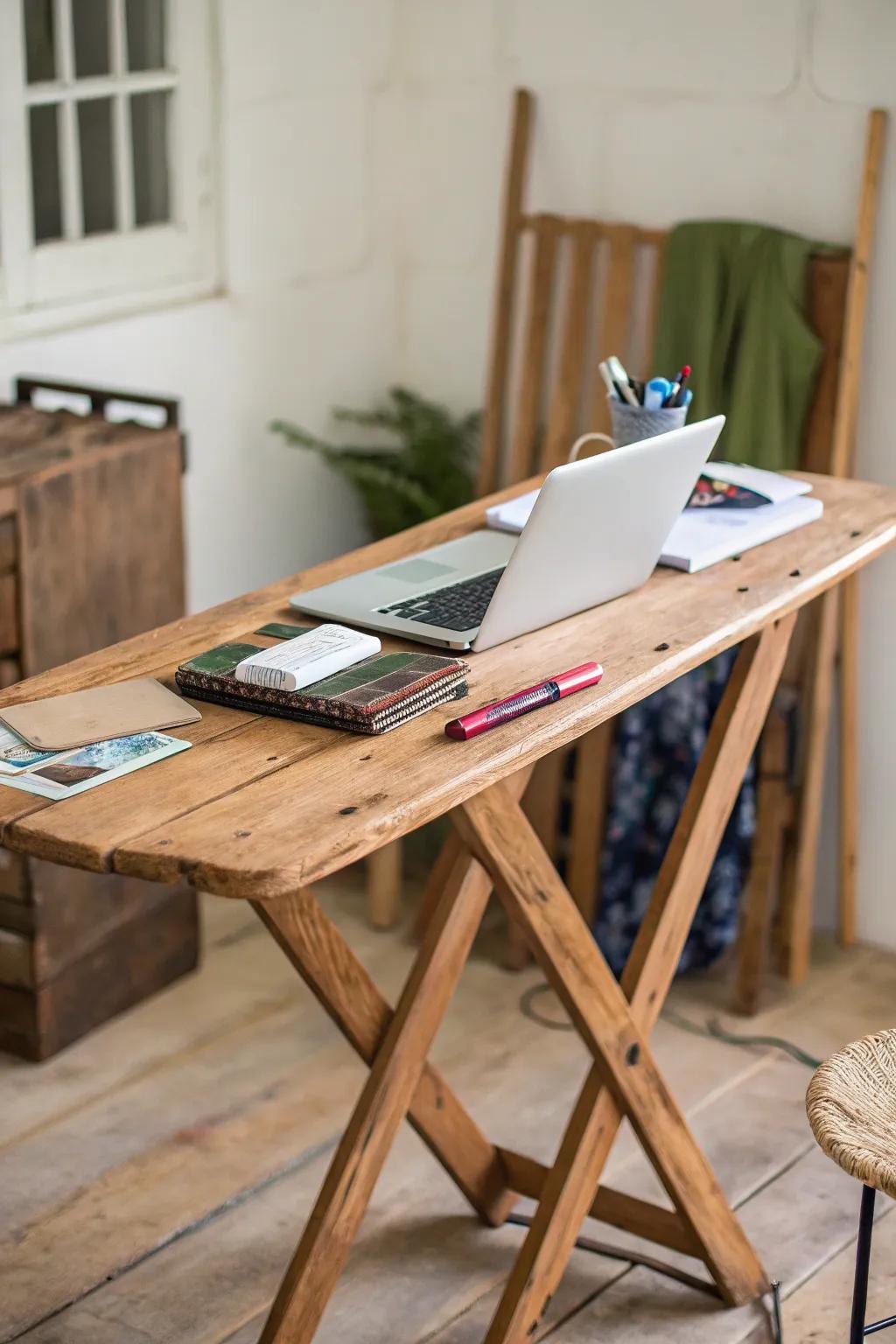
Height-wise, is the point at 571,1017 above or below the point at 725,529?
below

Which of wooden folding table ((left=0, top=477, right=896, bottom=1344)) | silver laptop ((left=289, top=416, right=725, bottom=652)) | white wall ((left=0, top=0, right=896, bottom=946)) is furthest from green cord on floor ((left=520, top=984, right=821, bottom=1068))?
silver laptop ((left=289, top=416, right=725, bottom=652))

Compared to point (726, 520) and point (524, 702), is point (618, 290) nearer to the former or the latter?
point (726, 520)

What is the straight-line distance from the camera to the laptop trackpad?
7.18ft

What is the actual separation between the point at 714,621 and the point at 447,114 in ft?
6.51

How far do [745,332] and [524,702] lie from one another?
1605mm

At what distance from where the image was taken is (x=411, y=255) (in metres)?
3.85

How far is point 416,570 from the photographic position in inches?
87.3

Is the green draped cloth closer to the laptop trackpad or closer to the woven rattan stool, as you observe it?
the laptop trackpad

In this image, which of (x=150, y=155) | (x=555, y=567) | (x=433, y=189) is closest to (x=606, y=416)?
(x=433, y=189)

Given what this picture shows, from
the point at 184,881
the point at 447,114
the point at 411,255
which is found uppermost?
the point at 447,114

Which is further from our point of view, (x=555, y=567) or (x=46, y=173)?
(x=46, y=173)

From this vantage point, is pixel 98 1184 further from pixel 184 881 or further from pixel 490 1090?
pixel 184 881

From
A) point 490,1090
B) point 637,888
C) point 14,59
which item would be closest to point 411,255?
point 14,59

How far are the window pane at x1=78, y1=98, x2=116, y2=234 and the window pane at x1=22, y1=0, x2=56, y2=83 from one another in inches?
4.5
